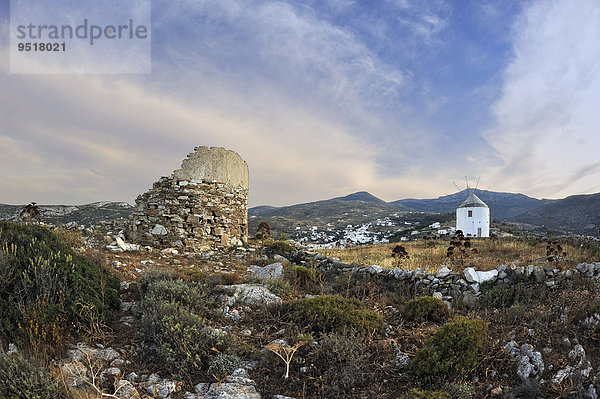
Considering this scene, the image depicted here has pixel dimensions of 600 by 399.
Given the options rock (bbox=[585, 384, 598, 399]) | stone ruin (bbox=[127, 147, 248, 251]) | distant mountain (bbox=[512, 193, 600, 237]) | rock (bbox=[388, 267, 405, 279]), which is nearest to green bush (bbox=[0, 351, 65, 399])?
rock (bbox=[585, 384, 598, 399])

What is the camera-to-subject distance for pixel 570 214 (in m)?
85.6

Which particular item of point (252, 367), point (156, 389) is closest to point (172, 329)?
point (156, 389)

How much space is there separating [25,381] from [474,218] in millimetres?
44281

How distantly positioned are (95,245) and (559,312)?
41.6 ft

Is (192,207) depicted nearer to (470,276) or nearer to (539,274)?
(470,276)

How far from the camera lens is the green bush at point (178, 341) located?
4029 millimetres

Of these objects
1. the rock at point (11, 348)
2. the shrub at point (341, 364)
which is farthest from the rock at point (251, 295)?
the rock at point (11, 348)

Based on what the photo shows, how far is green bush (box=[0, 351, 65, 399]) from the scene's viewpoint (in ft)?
10.3

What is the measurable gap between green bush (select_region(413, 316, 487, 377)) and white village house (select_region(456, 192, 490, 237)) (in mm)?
39074

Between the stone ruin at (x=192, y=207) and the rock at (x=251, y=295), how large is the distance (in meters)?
6.96

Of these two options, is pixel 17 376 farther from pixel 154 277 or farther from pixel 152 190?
pixel 152 190

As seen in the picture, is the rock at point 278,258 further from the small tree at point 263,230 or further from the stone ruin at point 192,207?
the small tree at point 263,230

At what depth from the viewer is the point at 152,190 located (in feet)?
45.0

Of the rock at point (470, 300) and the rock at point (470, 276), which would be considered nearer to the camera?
the rock at point (470, 300)
